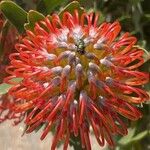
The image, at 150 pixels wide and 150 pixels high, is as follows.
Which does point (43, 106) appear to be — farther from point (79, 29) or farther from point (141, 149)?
point (141, 149)

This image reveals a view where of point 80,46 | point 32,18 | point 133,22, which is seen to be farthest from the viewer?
point 133,22

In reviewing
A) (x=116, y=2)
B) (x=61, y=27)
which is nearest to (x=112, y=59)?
(x=61, y=27)

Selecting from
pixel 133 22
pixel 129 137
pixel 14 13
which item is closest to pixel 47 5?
pixel 14 13

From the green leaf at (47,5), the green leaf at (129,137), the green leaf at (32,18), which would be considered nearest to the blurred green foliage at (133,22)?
the green leaf at (129,137)

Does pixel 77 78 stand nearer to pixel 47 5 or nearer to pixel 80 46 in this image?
pixel 80 46

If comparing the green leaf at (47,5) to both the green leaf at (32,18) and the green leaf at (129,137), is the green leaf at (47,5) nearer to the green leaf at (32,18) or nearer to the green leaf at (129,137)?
the green leaf at (32,18)

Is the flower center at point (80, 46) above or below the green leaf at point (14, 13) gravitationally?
below
